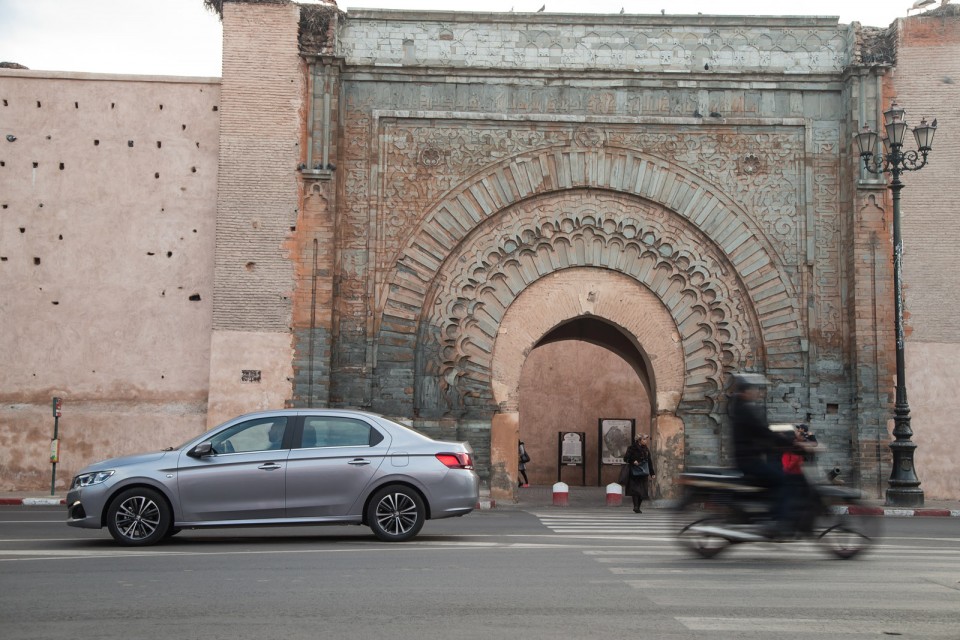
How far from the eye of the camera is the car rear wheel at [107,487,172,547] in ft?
33.9

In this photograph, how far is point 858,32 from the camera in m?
19.7

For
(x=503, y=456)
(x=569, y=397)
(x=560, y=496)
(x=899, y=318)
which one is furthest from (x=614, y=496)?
(x=569, y=397)

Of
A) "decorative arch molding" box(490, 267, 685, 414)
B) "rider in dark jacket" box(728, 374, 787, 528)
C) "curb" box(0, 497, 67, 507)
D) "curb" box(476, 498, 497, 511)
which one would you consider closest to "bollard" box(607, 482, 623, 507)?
"decorative arch molding" box(490, 267, 685, 414)

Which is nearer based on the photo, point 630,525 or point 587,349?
point 630,525

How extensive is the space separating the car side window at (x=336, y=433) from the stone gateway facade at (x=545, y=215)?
26.6ft

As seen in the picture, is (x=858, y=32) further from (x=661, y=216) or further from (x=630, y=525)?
(x=630, y=525)

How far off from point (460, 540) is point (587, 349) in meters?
21.5

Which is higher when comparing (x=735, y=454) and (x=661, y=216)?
(x=661, y=216)

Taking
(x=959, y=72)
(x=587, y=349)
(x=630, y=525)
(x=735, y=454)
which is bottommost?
(x=630, y=525)

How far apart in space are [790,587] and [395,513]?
4.37m

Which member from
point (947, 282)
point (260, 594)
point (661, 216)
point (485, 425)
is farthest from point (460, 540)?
point (947, 282)

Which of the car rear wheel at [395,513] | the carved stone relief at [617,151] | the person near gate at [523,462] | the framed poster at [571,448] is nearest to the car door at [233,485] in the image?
the car rear wheel at [395,513]

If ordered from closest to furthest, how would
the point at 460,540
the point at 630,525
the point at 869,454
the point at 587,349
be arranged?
the point at 460,540 → the point at 630,525 → the point at 869,454 → the point at 587,349

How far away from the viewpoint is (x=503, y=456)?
1944 cm
